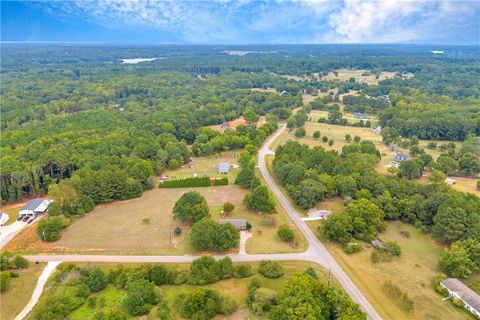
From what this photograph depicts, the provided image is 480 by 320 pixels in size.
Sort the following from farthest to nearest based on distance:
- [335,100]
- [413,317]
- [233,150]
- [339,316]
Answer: [335,100], [233,150], [413,317], [339,316]

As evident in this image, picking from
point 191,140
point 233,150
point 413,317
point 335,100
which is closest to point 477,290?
point 413,317

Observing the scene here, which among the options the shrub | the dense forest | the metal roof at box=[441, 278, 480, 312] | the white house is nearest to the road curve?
the metal roof at box=[441, 278, 480, 312]

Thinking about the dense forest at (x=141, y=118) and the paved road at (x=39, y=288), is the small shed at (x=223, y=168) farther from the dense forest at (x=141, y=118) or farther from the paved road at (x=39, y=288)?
the paved road at (x=39, y=288)

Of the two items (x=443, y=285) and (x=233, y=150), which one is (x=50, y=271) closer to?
(x=443, y=285)

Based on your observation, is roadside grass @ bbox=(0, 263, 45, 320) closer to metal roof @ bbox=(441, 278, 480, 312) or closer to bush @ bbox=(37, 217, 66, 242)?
bush @ bbox=(37, 217, 66, 242)

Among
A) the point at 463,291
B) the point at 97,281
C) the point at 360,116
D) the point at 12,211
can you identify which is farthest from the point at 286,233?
the point at 360,116
